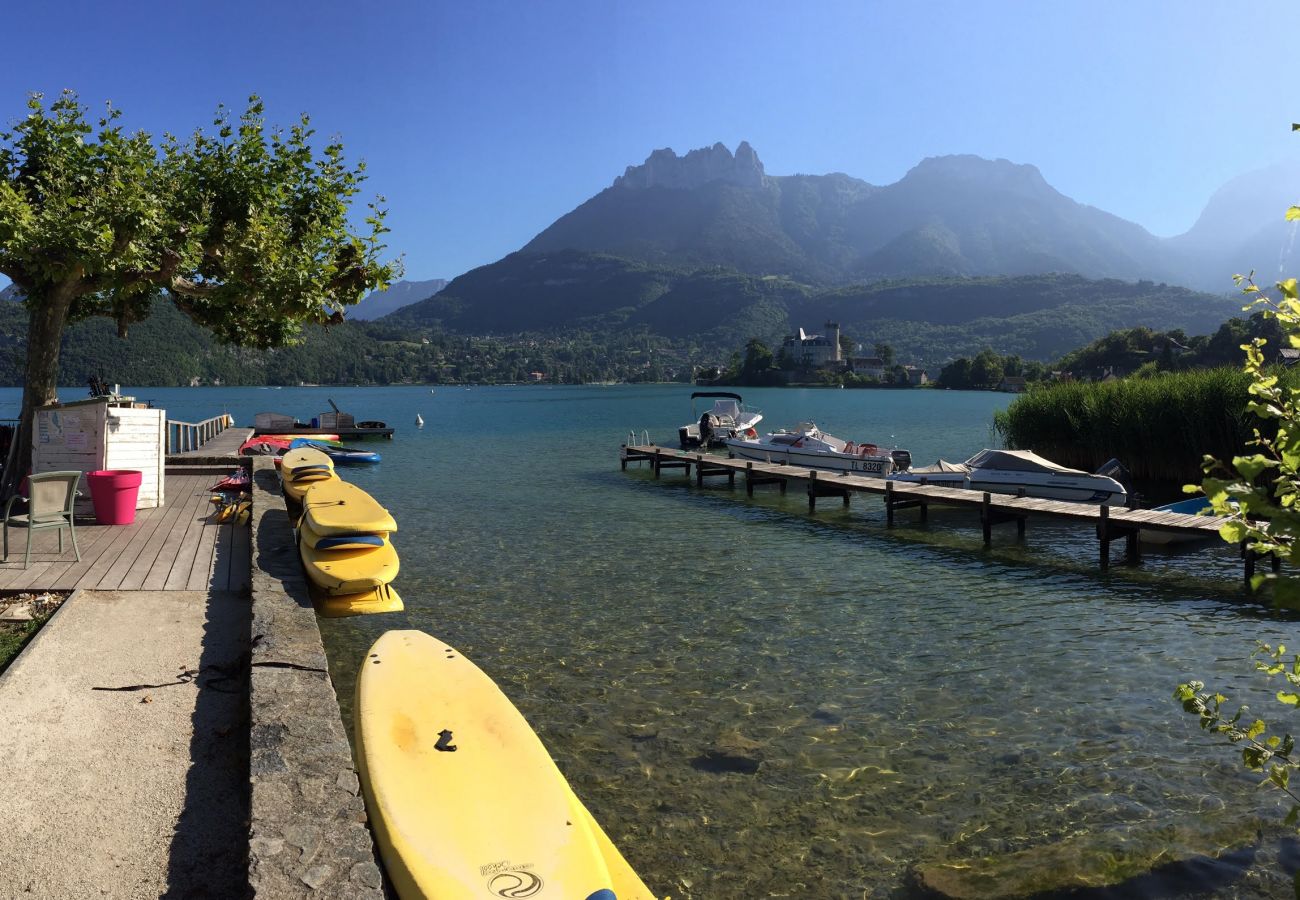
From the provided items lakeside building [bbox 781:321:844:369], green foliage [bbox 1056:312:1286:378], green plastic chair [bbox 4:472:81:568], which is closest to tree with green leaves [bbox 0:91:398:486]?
green plastic chair [bbox 4:472:81:568]

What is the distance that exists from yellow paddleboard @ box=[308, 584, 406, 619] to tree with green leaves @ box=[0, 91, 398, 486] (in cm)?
578

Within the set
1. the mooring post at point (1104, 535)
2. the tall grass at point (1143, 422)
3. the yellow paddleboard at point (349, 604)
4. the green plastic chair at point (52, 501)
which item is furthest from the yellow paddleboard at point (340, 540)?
the tall grass at point (1143, 422)

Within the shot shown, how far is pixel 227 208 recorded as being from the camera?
14992 millimetres

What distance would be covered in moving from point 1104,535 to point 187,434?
109ft

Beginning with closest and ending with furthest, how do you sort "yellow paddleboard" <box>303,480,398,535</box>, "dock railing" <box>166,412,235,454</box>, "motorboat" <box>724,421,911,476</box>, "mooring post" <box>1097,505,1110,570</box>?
"yellow paddleboard" <box>303,480,398,535</box>, "mooring post" <box>1097,505,1110,570</box>, "motorboat" <box>724,421,911,476</box>, "dock railing" <box>166,412,235,454</box>

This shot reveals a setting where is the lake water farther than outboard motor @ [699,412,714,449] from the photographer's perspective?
No

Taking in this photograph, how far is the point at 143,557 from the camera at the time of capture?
34.2 ft

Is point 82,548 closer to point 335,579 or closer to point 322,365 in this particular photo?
point 335,579

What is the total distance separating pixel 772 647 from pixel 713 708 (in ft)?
7.44

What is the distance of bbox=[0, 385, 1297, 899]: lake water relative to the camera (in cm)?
616

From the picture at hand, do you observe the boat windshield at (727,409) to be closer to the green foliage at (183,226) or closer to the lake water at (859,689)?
the lake water at (859,689)

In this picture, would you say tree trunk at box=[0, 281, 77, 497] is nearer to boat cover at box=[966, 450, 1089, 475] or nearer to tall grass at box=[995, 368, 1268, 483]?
boat cover at box=[966, 450, 1089, 475]

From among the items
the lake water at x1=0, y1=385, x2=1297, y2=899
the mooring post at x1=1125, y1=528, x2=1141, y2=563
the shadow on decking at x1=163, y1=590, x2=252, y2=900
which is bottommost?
the lake water at x1=0, y1=385, x2=1297, y2=899

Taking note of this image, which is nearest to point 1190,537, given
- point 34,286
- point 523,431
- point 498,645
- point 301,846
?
point 498,645
